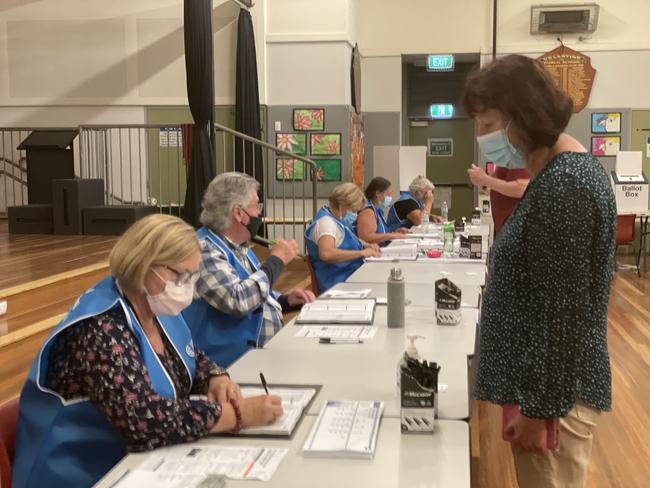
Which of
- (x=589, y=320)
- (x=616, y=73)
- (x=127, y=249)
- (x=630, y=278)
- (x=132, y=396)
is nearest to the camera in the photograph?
(x=589, y=320)

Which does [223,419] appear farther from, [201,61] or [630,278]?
[630,278]

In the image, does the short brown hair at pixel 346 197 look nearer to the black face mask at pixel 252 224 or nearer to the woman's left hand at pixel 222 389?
the black face mask at pixel 252 224

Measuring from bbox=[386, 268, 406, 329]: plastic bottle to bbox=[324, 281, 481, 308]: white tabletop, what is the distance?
0.47 m

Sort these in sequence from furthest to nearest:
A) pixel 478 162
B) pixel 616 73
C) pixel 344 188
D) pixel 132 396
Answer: pixel 478 162
pixel 616 73
pixel 344 188
pixel 132 396

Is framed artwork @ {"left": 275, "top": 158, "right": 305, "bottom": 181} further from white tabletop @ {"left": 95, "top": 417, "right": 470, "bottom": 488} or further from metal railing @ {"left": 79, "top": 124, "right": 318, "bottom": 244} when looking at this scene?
white tabletop @ {"left": 95, "top": 417, "right": 470, "bottom": 488}

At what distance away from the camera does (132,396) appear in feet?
5.24

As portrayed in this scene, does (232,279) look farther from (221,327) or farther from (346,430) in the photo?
(346,430)

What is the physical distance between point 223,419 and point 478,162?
403 inches

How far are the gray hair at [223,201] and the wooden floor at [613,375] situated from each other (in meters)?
1.41

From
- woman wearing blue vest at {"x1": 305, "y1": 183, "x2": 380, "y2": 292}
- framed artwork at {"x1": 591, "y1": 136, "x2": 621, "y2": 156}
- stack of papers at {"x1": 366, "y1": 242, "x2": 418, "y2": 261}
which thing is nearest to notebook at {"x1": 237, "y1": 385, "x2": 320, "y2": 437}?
woman wearing blue vest at {"x1": 305, "y1": 183, "x2": 380, "y2": 292}

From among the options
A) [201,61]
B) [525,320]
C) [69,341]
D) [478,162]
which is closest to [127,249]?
[69,341]

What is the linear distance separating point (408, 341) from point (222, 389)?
83 centimetres

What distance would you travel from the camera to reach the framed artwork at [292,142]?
9.98 metres

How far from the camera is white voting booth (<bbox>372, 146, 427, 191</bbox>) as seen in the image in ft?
34.5
